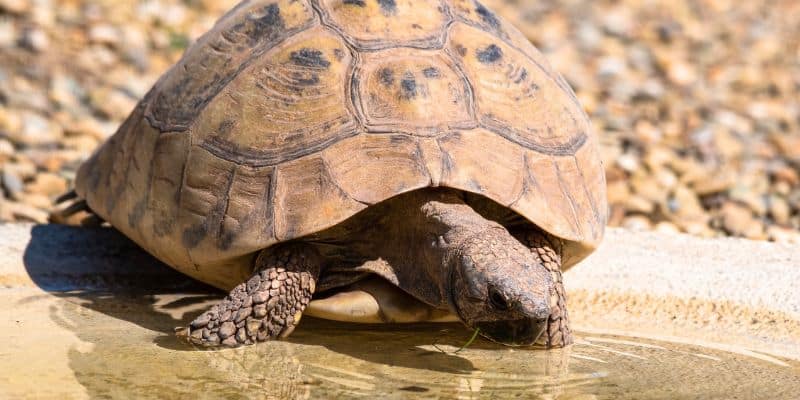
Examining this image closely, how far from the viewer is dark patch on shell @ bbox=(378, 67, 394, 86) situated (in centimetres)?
403

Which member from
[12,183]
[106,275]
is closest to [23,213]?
[12,183]

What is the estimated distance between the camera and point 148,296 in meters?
4.73

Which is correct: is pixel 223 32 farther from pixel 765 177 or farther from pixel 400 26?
pixel 765 177

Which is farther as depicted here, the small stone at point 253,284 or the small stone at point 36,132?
the small stone at point 36,132

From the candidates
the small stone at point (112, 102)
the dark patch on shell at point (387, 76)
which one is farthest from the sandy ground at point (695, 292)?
the small stone at point (112, 102)

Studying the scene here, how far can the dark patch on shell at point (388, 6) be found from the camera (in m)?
4.29

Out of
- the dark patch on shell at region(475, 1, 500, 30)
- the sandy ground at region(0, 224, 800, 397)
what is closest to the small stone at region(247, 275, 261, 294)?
the sandy ground at region(0, 224, 800, 397)

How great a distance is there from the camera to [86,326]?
161 inches

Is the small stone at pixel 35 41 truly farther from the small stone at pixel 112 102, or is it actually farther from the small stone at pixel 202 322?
the small stone at pixel 202 322

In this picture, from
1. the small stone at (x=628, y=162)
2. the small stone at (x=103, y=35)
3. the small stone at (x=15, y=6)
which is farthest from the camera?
the small stone at (x=15, y=6)

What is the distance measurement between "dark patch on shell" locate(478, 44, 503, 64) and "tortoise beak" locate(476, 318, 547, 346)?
1.16 metres

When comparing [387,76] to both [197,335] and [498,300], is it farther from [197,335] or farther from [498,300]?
[197,335]

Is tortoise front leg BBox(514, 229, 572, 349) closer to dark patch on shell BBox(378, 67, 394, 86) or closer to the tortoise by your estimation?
the tortoise

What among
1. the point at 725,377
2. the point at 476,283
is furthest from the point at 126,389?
the point at 725,377
